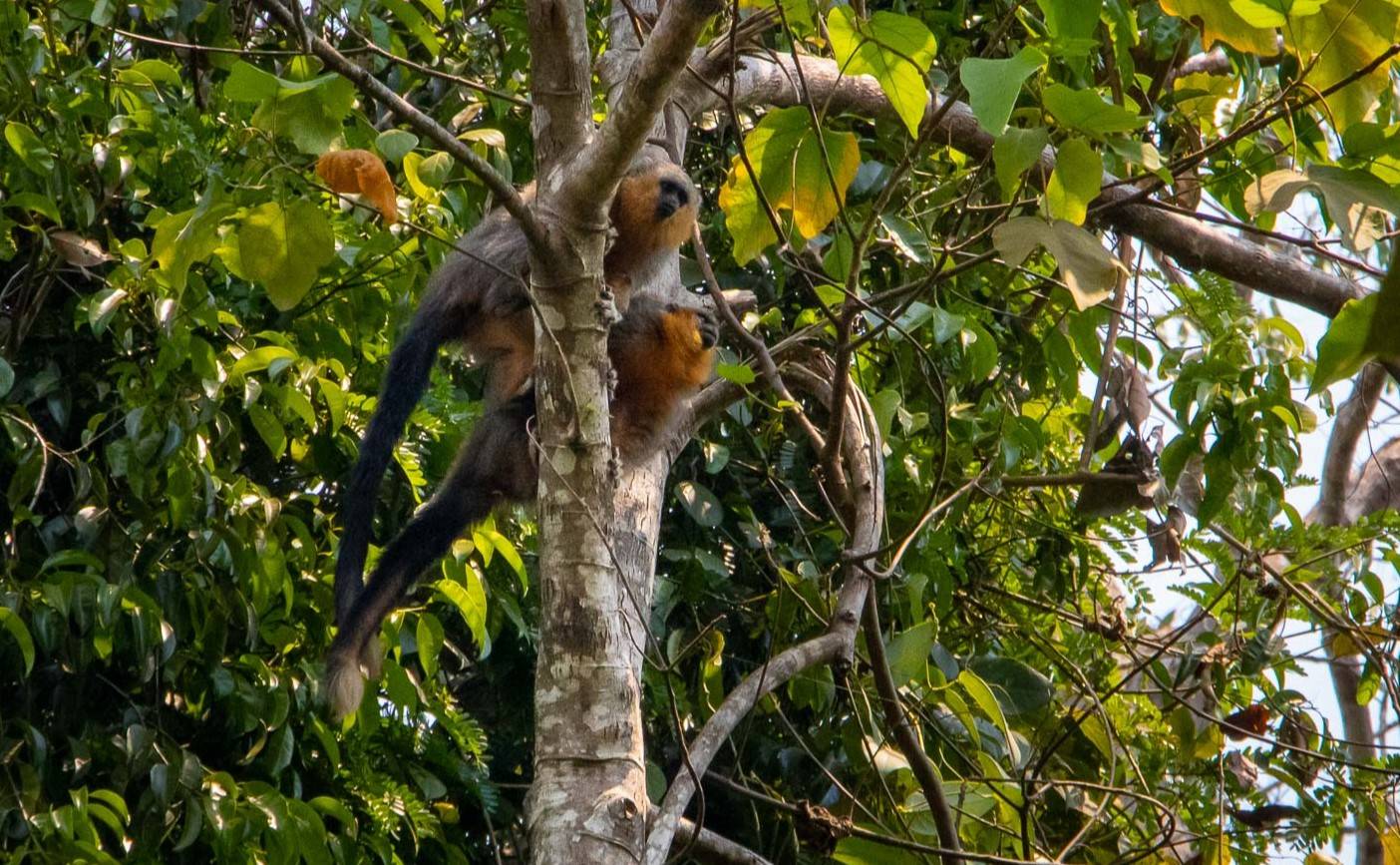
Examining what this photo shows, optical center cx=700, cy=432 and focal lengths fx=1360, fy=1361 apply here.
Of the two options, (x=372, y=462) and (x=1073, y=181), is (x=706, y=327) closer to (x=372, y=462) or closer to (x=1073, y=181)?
(x=372, y=462)

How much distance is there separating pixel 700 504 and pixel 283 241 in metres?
1.89

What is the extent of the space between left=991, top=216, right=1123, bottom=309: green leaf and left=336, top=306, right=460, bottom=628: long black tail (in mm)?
1634

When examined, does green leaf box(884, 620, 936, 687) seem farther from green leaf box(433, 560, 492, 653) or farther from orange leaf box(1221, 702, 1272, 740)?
orange leaf box(1221, 702, 1272, 740)

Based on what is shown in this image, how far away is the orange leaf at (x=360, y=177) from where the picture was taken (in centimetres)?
222

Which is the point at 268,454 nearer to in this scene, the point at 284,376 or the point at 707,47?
the point at 284,376

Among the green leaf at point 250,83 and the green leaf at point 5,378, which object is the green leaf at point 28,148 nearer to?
the green leaf at point 5,378

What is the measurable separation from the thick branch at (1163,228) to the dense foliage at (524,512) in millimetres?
94

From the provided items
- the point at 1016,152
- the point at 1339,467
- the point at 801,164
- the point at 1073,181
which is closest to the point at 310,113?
the point at 801,164

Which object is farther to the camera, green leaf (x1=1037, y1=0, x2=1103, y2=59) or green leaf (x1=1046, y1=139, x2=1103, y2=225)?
green leaf (x1=1046, y1=139, x2=1103, y2=225)

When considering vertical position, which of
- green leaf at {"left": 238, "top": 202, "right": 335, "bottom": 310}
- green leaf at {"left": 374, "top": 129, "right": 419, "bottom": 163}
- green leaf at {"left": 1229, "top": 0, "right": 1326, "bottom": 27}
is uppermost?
green leaf at {"left": 1229, "top": 0, "right": 1326, "bottom": 27}

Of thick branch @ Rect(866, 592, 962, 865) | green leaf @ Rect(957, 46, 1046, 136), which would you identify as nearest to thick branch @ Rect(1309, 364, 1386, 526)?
thick branch @ Rect(866, 592, 962, 865)

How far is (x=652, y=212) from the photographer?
327 centimetres

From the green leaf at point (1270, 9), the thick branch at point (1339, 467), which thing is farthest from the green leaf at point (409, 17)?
the thick branch at point (1339, 467)

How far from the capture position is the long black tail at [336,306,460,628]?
288 cm
